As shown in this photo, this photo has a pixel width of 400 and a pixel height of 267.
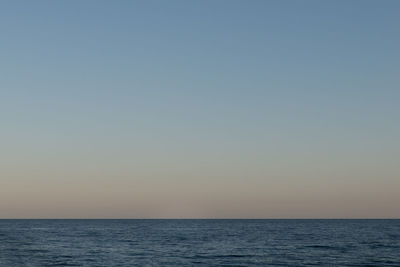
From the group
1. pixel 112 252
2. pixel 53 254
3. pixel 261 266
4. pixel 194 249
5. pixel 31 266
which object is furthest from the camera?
pixel 194 249

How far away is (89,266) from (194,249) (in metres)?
27.2

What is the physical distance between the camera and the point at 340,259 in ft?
233

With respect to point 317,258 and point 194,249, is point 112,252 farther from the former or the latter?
point 317,258

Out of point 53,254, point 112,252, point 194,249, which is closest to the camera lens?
point 53,254

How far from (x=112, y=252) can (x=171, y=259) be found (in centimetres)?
1479

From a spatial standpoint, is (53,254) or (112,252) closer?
(53,254)

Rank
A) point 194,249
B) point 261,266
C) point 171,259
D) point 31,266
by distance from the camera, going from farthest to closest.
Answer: point 194,249 < point 171,259 < point 261,266 < point 31,266

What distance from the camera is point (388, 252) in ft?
264

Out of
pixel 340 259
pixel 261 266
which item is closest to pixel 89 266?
pixel 261 266

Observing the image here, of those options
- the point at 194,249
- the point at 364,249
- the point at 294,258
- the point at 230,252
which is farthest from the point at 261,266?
the point at 364,249

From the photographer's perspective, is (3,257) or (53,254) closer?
(3,257)

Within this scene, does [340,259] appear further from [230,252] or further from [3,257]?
[3,257]

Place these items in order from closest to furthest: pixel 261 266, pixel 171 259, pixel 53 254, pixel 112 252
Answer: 1. pixel 261 266
2. pixel 171 259
3. pixel 53 254
4. pixel 112 252

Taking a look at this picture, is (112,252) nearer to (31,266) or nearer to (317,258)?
(31,266)
